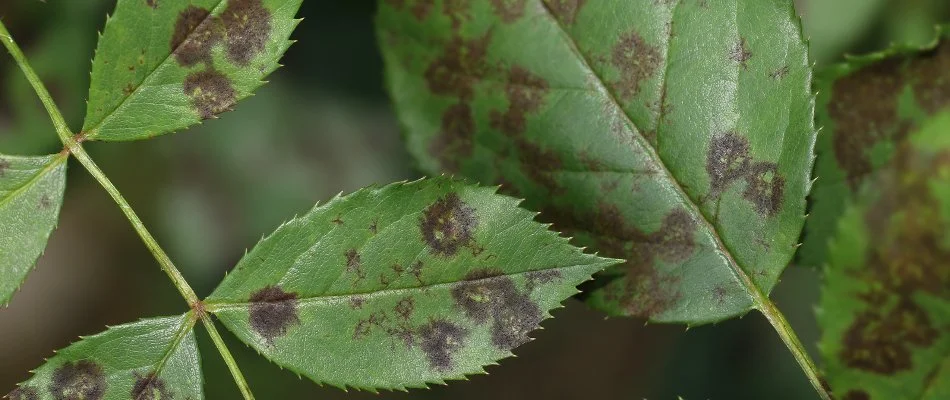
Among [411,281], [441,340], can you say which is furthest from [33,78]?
[441,340]

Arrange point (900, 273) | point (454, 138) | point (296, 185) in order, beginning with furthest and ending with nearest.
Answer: point (296, 185), point (454, 138), point (900, 273)

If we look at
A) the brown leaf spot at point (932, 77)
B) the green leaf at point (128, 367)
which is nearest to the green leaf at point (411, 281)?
the green leaf at point (128, 367)

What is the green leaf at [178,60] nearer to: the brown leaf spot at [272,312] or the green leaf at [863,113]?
the brown leaf spot at [272,312]

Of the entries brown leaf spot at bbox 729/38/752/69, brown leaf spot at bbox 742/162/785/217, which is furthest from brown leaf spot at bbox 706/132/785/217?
brown leaf spot at bbox 729/38/752/69

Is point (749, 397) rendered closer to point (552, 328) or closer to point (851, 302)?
point (552, 328)

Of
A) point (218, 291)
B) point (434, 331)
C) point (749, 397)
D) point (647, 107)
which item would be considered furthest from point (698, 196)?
point (749, 397)

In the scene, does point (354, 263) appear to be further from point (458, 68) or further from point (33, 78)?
point (33, 78)

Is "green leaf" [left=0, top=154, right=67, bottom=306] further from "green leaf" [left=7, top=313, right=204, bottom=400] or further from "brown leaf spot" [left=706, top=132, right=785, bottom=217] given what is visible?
"brown leaf spot" [left=706, top=132, right=785, bottom=217]
